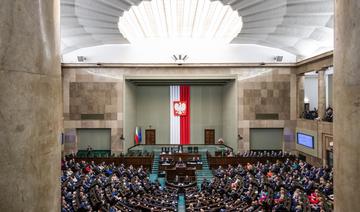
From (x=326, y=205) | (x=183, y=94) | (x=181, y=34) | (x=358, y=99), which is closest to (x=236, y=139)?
(x=183, y=94)

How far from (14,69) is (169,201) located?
1220cm

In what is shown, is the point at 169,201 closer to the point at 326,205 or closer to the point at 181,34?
the point at 326,205

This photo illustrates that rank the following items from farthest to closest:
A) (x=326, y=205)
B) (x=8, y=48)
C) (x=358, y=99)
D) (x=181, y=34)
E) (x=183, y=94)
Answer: (x=183, y=94) < (x=181, y=34) < (x=326, y=205) < (x=358, y=99) < (x=8, y=48)

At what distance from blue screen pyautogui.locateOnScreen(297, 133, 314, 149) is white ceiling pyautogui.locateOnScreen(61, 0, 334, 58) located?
256 inches

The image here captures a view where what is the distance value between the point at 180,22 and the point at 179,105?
10.8 meters

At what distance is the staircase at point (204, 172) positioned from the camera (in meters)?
21.1

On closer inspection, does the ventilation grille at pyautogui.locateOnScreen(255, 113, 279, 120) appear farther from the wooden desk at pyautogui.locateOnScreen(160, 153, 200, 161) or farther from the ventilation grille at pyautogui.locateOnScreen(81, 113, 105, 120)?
the ventilation grille at pyautogui.locateOnScreen(81, 113, 105, 120)

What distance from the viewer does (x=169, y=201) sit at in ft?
47.0

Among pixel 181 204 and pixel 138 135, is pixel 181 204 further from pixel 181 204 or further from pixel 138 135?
pixel 138 135

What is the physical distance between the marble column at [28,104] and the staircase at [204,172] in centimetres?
1674

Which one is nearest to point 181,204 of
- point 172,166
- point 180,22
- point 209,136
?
point 172,166

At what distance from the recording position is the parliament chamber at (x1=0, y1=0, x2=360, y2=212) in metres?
3.52

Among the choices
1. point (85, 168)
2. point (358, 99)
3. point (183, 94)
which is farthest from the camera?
point (183, 94)

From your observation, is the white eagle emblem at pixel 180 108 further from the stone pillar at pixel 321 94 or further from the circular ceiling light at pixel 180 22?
the stone pillar at pixel 321 94
